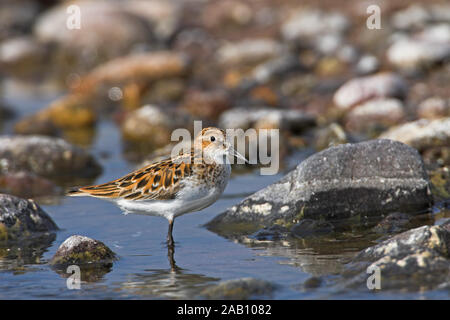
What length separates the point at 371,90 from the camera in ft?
60.5

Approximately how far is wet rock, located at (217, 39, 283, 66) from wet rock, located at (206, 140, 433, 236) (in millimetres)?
13396

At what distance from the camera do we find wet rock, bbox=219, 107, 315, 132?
17438mm

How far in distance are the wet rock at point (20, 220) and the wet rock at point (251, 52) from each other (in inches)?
556

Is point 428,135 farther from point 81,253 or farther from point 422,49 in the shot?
point 81,253

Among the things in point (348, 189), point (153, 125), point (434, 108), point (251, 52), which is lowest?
point (348, 189)

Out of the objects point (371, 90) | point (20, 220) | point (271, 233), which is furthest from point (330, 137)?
point (20, 220)

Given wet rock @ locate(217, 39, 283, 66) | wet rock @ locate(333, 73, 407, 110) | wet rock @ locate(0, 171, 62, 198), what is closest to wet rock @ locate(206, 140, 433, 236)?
wet rock @ locate(0, 171, 62, 198)

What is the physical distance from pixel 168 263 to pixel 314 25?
17.4 metres

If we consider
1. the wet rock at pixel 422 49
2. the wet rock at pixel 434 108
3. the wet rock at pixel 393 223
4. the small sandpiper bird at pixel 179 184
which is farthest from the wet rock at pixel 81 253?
the wet rock at pixel 422 49

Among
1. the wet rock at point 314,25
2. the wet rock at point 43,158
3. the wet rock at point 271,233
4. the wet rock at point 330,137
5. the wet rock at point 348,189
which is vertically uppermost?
the wet rock at point 314,25

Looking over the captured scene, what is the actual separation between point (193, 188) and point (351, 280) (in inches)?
101

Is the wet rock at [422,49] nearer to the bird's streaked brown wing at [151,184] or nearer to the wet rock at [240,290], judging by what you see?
the bird's streaked brown wing at [151,184]

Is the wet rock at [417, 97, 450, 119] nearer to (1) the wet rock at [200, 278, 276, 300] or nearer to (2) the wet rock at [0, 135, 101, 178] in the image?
(2) the wet rock at [0, 135, 101, 178]

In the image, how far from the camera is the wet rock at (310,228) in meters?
10.5
